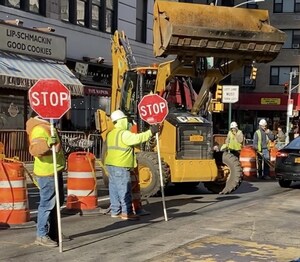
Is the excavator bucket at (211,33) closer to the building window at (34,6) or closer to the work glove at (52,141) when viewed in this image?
the work glove at (52,141)

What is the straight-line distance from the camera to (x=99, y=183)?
50.8 ft

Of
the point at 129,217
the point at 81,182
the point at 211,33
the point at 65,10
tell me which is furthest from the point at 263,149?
the point at 65,10

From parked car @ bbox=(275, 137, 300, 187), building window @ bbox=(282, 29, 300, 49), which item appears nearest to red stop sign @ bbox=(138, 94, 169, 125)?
parked car @ bbox=(275, 137, 300, 187)

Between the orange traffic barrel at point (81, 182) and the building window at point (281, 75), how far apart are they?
45527mm

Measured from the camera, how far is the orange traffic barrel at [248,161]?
17.3 m

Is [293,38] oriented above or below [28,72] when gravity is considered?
above

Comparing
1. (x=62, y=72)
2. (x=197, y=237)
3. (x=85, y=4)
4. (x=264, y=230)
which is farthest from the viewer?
(x=85, y=4)

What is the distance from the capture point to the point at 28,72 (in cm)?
1920

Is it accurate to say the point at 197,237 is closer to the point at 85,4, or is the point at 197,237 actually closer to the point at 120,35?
the point at 120,35

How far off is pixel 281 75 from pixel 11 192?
4772cm

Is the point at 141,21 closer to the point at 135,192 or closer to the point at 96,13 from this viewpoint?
the point at 96,13

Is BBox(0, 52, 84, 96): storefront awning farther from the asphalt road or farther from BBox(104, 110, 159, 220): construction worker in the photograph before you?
BBox(104, 110, 159, 220): construction worker

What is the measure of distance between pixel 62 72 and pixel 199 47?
10.3 meters

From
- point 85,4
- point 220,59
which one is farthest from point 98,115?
point 85,4
